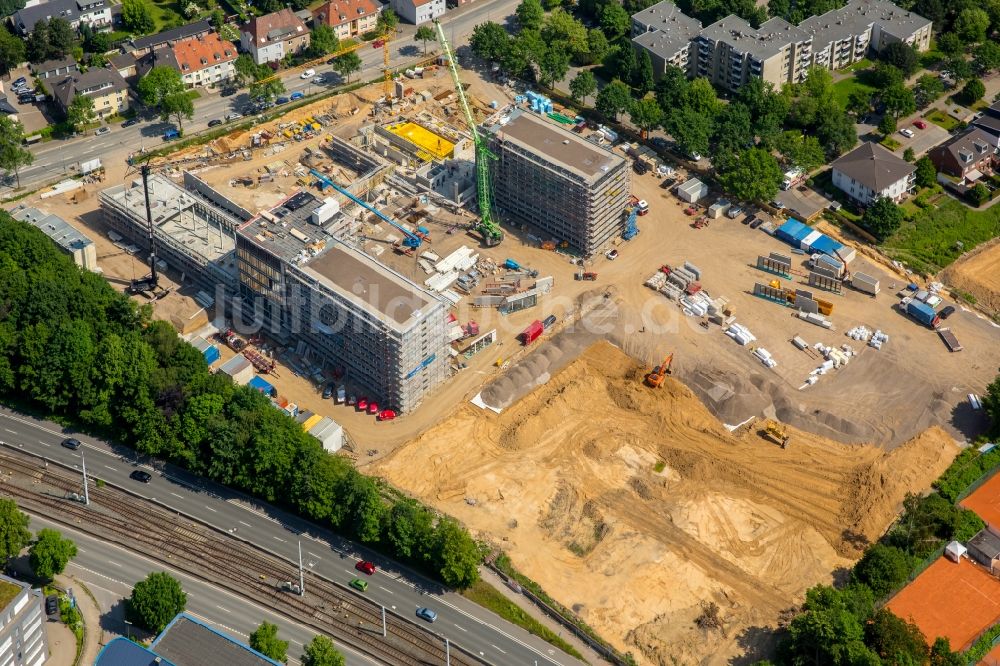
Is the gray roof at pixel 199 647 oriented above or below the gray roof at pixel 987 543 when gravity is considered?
above

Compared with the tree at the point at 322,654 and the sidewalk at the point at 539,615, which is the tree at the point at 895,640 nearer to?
the sidewalk at the point at 539,615

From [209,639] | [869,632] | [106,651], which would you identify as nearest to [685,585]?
[869,632]

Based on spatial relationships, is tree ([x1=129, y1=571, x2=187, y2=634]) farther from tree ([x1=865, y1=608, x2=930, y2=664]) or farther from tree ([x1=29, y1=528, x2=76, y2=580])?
tree ([x1=865, y1=608, x2=930, y2=664])

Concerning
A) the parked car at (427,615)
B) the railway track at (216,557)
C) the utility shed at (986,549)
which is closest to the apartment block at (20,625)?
the railway track at (216,557)

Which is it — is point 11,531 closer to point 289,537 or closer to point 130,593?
point 130,593

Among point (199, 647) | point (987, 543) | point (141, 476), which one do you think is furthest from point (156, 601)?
point (987, 543)

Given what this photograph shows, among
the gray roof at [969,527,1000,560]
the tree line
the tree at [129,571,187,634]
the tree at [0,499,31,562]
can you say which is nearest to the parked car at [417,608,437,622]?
the tree line

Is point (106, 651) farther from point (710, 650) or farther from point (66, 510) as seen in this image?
point (710, 650)
